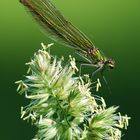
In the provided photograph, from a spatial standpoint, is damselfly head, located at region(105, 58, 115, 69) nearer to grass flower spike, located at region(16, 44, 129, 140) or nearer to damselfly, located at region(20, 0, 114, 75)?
damselfly, located at region(20, 0, 114, 75)

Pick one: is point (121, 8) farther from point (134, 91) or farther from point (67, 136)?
point (67, 136)

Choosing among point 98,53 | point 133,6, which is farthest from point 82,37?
point 133,6

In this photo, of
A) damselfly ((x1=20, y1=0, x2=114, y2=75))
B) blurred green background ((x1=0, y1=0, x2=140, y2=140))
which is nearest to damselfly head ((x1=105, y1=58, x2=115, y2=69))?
damselfly ((x1=20, y1=0, x2=114, y2=75))

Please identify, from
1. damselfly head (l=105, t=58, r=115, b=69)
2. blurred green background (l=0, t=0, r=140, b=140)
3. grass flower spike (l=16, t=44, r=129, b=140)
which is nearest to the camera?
grass flower spike (l=16, t=44, r=129, b=140)

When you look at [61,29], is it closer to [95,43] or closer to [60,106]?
[60,106]

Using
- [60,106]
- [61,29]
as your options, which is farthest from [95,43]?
[60,106]
